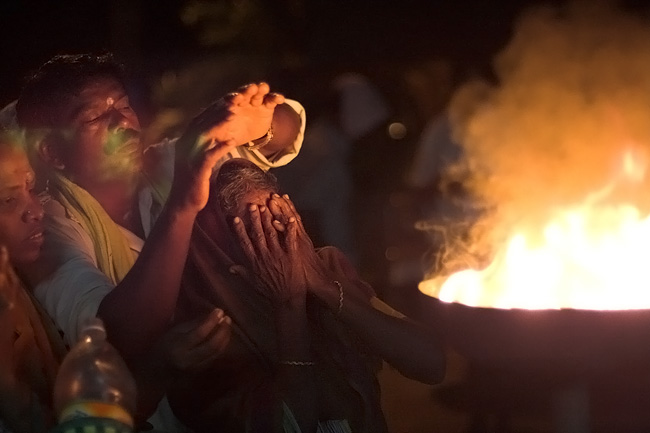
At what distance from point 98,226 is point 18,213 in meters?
0.31

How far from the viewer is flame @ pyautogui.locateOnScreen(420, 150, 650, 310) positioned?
3.20m

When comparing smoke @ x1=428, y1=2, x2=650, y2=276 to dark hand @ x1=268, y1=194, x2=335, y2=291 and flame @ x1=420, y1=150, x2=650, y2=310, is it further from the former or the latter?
dark hand @ x1=268, y1=194, x2=335, y2=291

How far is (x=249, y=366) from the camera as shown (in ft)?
10.0

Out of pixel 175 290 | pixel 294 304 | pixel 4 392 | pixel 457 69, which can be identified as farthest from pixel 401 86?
pixel 4 392

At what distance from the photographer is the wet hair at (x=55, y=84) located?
2996 mm

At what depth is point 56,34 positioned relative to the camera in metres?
3.13

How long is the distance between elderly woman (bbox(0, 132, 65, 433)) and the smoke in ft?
5.69

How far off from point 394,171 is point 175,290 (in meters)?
1.06

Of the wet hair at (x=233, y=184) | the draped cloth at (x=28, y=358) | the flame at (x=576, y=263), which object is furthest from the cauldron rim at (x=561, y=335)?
the draped cloth at (x=28, y=358)

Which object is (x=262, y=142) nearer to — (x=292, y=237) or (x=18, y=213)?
(x=292, y=237)

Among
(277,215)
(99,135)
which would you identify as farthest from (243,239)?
(99,135)

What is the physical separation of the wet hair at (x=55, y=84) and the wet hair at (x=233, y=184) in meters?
0.54

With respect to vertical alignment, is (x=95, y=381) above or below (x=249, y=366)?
below

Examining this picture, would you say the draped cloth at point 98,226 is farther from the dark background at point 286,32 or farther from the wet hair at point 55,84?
the dark background at point 286,32
